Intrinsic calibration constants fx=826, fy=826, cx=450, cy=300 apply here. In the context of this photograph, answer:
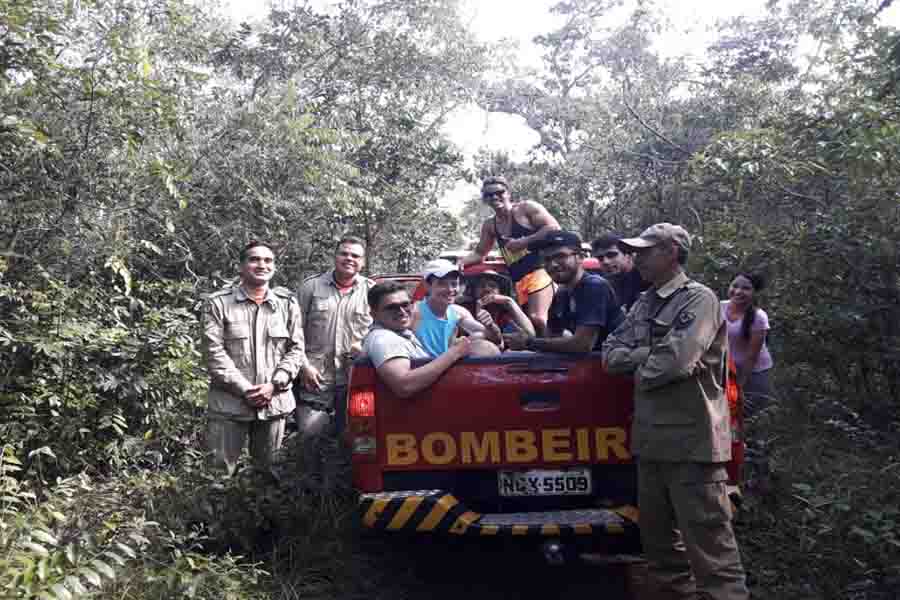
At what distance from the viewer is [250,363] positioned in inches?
194

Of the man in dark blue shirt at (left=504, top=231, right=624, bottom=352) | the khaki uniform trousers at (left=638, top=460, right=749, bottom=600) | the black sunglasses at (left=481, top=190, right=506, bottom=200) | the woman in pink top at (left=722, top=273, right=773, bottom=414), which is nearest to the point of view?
the khaki uniform trousers at (left=638, top=460, right=749, bottom=600)

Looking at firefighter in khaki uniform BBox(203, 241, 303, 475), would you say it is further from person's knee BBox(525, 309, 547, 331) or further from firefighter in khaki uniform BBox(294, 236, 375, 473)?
person's knee BBox(525, 309, 547, 331)

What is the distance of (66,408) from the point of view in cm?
570

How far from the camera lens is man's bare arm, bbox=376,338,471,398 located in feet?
13.1

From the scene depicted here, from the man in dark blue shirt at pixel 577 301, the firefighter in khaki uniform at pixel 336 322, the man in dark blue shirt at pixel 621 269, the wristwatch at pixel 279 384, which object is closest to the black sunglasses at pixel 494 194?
the man in dark blue shirt at pixel 621 269

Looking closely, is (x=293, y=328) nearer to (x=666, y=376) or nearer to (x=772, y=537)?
(x=666, y=376)

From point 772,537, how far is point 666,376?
6.58ft

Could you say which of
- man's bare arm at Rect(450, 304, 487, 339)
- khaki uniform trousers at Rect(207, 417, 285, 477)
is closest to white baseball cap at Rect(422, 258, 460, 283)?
man's bare arm at Rect(450, 304, 487, 339)

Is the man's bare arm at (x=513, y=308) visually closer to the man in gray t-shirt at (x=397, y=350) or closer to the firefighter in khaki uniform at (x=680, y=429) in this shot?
the man in gray t-shirt at (x=397, y=350)

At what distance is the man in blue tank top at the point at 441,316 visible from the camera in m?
5.06

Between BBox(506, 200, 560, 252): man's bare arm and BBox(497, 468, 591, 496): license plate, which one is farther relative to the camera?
BBox(506, 200, 560, 252): man's bare arm

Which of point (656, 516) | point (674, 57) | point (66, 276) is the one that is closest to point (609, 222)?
point (674, 57)

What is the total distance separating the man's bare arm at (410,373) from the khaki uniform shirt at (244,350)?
1144 millimetres

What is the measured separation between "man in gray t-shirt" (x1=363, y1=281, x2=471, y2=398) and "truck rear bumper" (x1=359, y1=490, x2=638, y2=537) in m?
0.52
